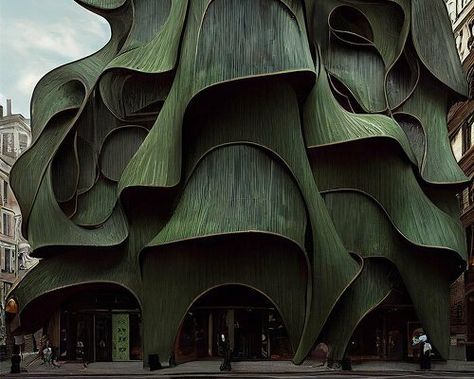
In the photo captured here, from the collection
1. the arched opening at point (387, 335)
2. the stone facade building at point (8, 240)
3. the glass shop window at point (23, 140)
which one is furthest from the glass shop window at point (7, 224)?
the arched opening at point (387, 335)

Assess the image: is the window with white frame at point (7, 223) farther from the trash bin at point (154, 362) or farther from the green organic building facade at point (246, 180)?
the trash bin at point (154, 362)

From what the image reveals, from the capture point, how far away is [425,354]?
3073cm

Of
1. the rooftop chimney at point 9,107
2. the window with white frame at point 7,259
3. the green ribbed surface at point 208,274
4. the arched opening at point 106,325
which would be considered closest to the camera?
the green ribbed surface at point 208,274

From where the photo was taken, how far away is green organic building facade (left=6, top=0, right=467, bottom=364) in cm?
2986

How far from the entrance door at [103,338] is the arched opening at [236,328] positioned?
434 centimetres

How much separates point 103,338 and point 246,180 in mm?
12362

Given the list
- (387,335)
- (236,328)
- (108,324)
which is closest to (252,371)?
(236,328)

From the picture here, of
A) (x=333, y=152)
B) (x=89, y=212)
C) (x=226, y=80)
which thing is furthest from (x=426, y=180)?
(x=89, y=212)

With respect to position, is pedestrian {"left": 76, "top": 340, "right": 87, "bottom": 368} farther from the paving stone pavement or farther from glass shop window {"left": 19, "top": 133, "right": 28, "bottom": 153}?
glass shop window {"left": 19, "top": 133, "right": 28, "bottom": 153}

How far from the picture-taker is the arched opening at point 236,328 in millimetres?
34250

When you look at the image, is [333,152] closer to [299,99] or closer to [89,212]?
[299,99]

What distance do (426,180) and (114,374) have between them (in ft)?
53.9

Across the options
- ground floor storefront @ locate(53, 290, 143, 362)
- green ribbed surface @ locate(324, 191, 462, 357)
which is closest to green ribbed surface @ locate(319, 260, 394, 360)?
green ribbed surface @ locate(324, 191, 462, 357)

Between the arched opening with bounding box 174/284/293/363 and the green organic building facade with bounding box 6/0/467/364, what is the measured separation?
0.08m
